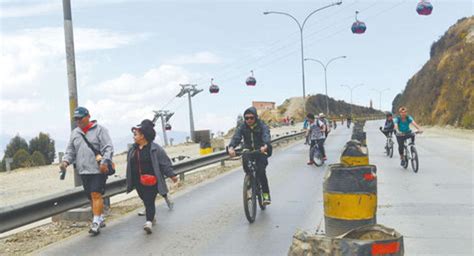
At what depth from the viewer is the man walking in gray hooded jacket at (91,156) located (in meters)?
7.55

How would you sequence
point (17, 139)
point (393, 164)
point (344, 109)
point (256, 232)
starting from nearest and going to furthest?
point (256, 232)
point (393, 164)
point (17, 139)
point (344, 109)

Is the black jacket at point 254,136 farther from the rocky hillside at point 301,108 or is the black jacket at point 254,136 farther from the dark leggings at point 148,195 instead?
the rocky hillside at point 301,108

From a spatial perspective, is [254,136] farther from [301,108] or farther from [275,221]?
[301,108]

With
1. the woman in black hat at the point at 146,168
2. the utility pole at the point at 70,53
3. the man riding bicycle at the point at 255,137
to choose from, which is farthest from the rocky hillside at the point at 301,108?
the woman in black hat at the point at 146,168

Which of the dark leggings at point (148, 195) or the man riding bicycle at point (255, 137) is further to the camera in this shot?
the man riding bicycle at point (255, 137)

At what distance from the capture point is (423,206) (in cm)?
888

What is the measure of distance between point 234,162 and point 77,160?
41.5ft

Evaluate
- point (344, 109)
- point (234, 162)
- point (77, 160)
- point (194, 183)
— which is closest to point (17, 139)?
point (234, 162)

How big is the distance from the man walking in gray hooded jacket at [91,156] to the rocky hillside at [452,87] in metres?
39.1

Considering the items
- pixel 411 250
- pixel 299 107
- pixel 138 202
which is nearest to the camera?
pixel 411 250

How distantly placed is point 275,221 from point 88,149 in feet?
9.51

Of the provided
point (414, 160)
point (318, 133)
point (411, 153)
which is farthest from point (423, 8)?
point (414, 160)

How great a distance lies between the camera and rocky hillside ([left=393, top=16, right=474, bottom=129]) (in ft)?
163

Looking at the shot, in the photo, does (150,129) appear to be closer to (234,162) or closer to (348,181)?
(348,181)
